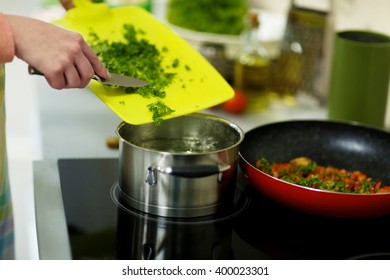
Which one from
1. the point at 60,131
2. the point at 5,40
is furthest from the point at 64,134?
the point at 5,40

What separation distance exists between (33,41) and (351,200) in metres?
0.50

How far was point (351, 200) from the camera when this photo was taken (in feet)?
3.08

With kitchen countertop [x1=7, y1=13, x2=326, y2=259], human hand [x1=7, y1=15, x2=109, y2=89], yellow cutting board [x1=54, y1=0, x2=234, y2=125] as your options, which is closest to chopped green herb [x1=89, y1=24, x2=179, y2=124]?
yellow cutting board [x1=54, y1=0, x2=234, y2=125]

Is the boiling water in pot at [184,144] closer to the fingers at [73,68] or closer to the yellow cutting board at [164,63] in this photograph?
the yellow cutting board at [164,63]

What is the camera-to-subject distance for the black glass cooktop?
91 cm

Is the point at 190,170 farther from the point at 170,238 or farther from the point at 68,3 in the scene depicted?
the point at 68,3

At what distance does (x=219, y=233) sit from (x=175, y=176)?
110mm

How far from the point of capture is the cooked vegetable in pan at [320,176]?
1.03m

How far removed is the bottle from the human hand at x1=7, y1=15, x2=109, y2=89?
696 mm

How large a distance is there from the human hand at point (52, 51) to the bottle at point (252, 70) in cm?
70

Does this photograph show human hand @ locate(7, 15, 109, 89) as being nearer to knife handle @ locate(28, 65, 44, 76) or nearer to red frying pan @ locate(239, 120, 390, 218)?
knife handle @ locate(28, 65, 44, 76)
